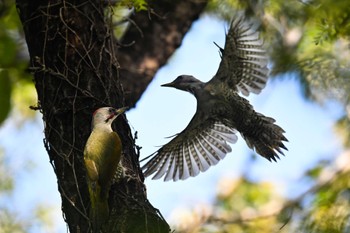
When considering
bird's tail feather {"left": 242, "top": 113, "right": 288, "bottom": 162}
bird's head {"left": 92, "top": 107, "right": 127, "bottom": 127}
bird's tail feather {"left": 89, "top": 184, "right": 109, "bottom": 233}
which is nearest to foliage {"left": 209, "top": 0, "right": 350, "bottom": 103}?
bird's tail feather {"left": 242, "top": 113, "right": 288, "bottom": 162}

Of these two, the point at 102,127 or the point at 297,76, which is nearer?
the point at 102,127

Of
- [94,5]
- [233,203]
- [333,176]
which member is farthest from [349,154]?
[94,5]

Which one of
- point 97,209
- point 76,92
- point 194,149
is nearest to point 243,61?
point 194,149

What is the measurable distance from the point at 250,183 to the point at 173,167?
394 centimetres

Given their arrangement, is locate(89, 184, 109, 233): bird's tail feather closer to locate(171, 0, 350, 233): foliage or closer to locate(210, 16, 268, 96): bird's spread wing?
locate(171, 0, 350, 233): foliage

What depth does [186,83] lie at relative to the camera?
220 inches

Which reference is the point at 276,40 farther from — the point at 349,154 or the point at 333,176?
the point at 349,154

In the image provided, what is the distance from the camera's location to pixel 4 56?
8.92ft

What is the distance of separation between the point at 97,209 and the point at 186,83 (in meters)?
2.30

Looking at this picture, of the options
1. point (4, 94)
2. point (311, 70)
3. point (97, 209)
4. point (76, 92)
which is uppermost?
point (76, 92)

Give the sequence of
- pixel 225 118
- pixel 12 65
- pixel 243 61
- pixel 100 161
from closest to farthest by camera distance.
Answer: pixel 12 65
pixel 100 161
pixel 243 61
pixel 225 118

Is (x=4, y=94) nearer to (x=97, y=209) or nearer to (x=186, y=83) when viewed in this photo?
(x=97, y=209)

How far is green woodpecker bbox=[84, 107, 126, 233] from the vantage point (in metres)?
3.47

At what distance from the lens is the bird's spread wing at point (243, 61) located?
5.29m
